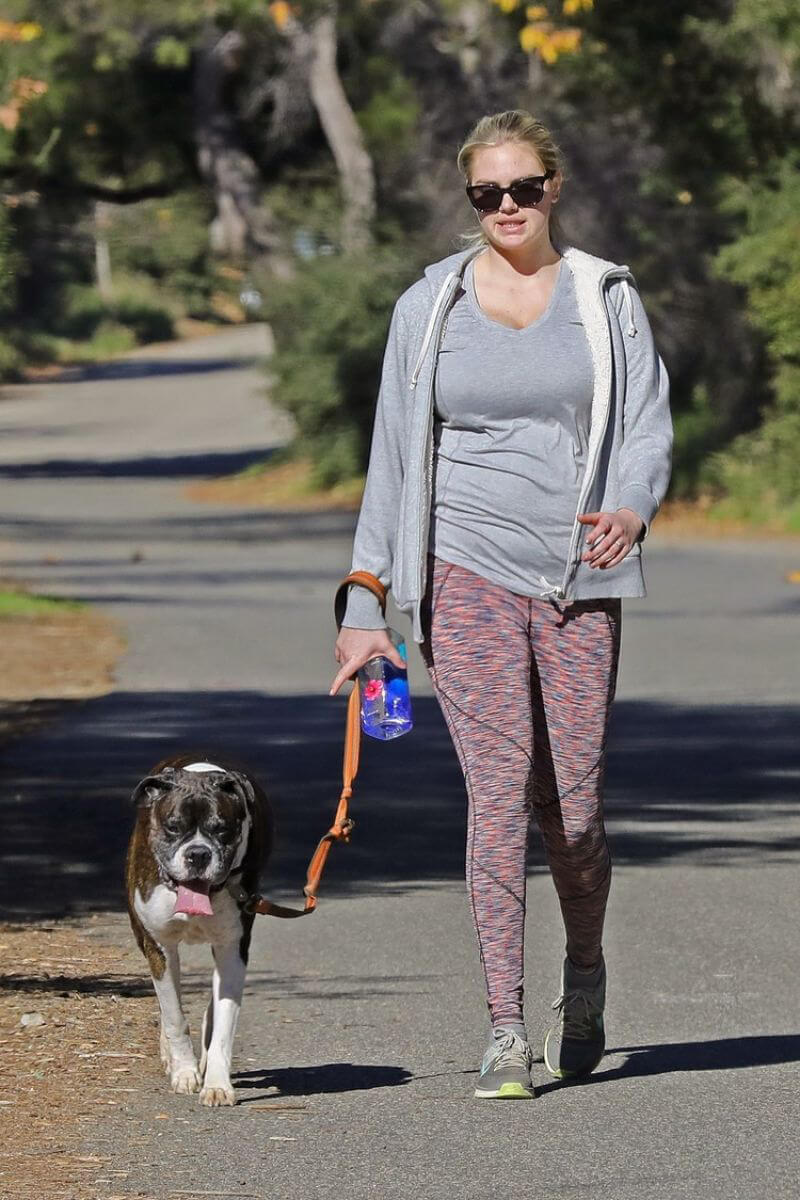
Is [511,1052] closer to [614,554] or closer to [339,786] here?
[614,554]

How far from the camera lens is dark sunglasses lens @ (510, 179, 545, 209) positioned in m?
5.55

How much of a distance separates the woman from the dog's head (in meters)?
0.38

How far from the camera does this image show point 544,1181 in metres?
4.93

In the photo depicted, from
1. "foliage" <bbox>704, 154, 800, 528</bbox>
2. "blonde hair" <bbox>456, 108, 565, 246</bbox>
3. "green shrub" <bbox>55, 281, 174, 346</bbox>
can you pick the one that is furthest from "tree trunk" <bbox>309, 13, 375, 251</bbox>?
"green shrub" <bbox>55, 281, 174, 346</bbox>

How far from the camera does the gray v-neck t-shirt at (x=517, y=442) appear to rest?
18.0 ft

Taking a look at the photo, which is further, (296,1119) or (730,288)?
(730,288)

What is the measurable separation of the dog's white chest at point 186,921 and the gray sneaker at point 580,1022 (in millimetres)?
774

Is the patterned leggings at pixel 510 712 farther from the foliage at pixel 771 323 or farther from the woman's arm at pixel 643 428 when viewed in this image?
the foliage at pixel 771 323

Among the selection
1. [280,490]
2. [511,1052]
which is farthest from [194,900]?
[280,490]

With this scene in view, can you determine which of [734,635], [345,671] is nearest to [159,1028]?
[345,671]

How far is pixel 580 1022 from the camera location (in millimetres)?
5766

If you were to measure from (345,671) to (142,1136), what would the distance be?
1099mm

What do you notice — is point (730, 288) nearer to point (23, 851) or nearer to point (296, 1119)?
point (23, 851)

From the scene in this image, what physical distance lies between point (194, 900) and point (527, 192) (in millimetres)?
1731
